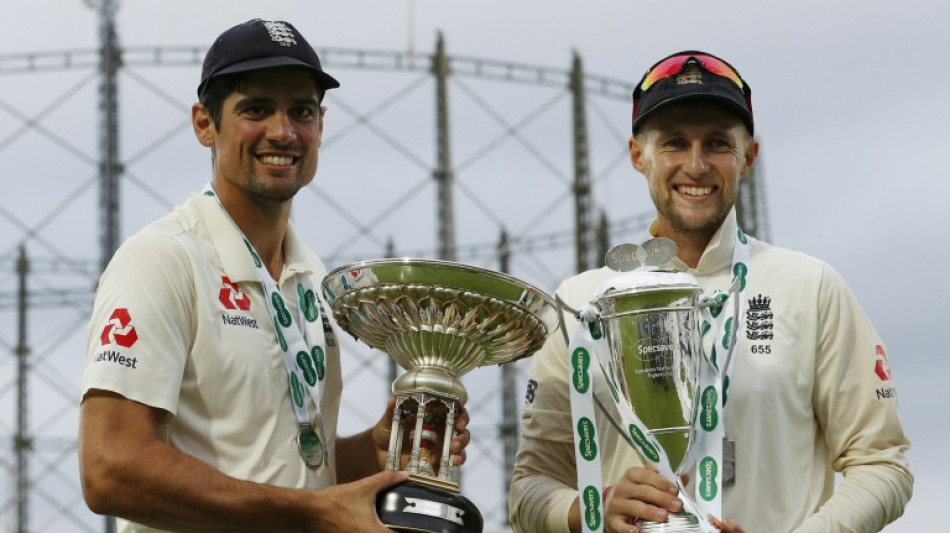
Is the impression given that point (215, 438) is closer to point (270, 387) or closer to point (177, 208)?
point (270, 387)

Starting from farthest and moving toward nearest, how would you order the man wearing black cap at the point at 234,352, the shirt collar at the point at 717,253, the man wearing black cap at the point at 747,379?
the shirt collar at the point at 717,253, the man wearing black cap at the point at 747,379, the man wearing black cap at the point at 234,352

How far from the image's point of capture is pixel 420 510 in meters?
4.01

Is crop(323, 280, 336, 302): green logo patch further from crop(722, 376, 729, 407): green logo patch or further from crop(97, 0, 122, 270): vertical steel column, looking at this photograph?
crop(97, 0, 122, 270): vertical steel column

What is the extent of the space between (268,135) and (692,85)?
1.10 m

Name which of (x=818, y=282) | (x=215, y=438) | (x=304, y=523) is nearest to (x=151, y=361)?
(x=215, y=438)

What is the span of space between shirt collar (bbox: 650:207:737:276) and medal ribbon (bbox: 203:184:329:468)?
97 centimetres

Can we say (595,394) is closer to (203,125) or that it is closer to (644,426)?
(644,426)

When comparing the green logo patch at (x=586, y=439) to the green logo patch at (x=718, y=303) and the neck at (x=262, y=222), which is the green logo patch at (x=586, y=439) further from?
the neck at (x=262, y=222)

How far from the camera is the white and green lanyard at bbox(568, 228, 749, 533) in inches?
159

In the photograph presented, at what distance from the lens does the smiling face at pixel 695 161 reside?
439cm

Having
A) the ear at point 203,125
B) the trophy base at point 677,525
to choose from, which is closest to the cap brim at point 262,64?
the ear at point 203,125

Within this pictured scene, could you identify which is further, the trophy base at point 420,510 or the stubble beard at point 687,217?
the stubble beard at point 687,217

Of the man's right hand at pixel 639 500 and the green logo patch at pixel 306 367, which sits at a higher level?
the green logo patch at pixel 306 367

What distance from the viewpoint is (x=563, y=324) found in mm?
4273
